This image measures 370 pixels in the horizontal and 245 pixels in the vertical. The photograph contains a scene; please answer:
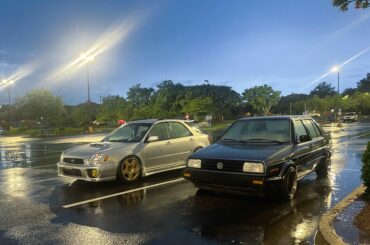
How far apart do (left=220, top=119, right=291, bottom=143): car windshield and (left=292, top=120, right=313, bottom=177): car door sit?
0.23 metres

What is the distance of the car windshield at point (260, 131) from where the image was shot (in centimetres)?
785

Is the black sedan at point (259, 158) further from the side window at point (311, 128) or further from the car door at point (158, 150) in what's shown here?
the car door at point (158, 150)

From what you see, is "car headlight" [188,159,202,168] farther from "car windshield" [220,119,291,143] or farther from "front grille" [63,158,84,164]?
"front grille" [63,158,84,164]

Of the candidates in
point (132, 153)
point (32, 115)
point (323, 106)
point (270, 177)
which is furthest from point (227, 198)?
point (323, 106)

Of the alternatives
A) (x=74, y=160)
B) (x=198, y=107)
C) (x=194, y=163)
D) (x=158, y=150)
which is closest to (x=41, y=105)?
(x=198, y=107)

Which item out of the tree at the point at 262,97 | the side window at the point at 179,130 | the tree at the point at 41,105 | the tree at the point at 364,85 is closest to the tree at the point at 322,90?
the tree at the point at 364,85

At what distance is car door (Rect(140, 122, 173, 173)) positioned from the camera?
9.45 meters

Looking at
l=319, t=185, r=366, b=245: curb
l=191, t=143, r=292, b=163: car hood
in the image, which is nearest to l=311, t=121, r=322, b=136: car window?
l=191, t=143, r=292, b=163: car hood

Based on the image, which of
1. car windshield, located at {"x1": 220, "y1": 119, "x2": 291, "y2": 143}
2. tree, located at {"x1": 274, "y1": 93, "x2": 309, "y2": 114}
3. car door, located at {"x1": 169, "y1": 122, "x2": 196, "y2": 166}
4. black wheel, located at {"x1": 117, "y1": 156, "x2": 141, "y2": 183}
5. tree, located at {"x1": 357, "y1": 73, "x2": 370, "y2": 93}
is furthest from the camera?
tree, located at {"x1": 357, "y1": 73, "x2": 370, "y2": 93}

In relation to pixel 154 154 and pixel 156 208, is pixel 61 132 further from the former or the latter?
pixel 156 208

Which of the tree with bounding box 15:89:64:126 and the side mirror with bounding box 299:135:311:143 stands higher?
the tree with bounding box 15:89:64:126

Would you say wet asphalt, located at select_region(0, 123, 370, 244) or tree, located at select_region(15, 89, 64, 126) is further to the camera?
tree, located at select_region(15, 89, 64, 126)

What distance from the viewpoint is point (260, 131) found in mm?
8102

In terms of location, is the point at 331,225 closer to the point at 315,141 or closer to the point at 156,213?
the point at 156,213
